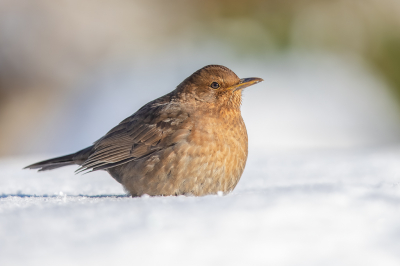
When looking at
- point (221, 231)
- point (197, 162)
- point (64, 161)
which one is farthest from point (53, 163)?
point (221, 231)

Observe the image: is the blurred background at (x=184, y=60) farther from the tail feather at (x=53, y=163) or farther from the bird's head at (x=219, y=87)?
the bird's head at (x=219, y=87)

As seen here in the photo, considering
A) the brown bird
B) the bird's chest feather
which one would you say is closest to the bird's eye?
the brown bird

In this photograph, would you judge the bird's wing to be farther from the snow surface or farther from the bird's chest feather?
the snow surface

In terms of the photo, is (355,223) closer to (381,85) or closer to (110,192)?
(110,192)

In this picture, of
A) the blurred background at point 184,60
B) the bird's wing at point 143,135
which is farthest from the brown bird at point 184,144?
the blurred background at point 184,60

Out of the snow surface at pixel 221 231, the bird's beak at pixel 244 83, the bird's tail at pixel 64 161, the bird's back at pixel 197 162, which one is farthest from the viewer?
the bird's tail at pixel 64 161

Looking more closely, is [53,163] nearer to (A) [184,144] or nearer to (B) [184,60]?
(A) [184,144]

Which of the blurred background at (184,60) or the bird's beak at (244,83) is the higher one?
the blurred background at (184,60)
